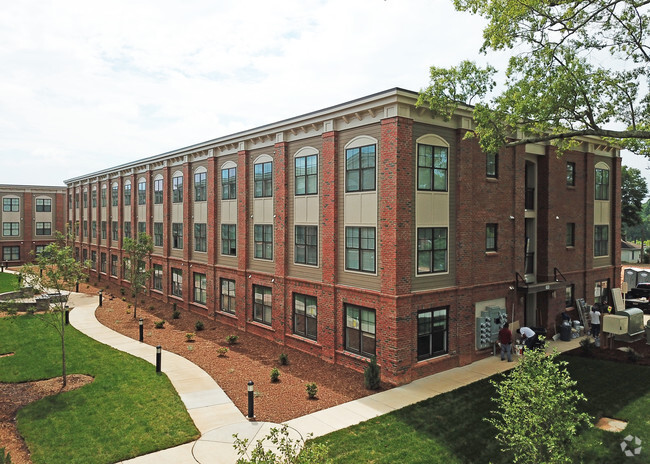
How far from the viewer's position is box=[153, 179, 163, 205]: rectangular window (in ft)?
119

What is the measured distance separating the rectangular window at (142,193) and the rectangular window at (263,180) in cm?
1769

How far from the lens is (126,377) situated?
17.3m

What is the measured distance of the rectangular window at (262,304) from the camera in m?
24.2

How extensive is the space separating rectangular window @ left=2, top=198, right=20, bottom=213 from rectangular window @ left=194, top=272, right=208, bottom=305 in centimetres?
4876

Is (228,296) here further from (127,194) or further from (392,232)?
(127,194)

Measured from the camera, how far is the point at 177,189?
1330 inches

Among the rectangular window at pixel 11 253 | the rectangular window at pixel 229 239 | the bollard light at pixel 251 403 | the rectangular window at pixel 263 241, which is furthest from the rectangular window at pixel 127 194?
the rectangular window at pixel 11 253

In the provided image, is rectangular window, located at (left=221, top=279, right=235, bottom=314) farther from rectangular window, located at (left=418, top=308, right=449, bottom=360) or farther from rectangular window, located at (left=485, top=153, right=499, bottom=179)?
rectangular window, located at (left=485, top=153, right=499, bottom=179)

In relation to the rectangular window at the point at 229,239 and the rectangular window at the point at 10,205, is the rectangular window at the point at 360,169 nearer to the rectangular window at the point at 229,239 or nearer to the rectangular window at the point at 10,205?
the rectangular window at the point at 229,239

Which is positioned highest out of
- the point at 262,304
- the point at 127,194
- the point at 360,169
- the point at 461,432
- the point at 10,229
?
the point at 127,194

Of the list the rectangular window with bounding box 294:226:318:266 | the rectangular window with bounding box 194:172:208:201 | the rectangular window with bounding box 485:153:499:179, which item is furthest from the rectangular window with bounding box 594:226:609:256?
the rectangular window with bounding box 194:172:208:201

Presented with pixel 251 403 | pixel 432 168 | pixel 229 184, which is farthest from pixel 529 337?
pixel 229 184

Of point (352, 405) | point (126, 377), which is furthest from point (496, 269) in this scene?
point (126, 377)

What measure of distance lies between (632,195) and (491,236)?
70181mm
